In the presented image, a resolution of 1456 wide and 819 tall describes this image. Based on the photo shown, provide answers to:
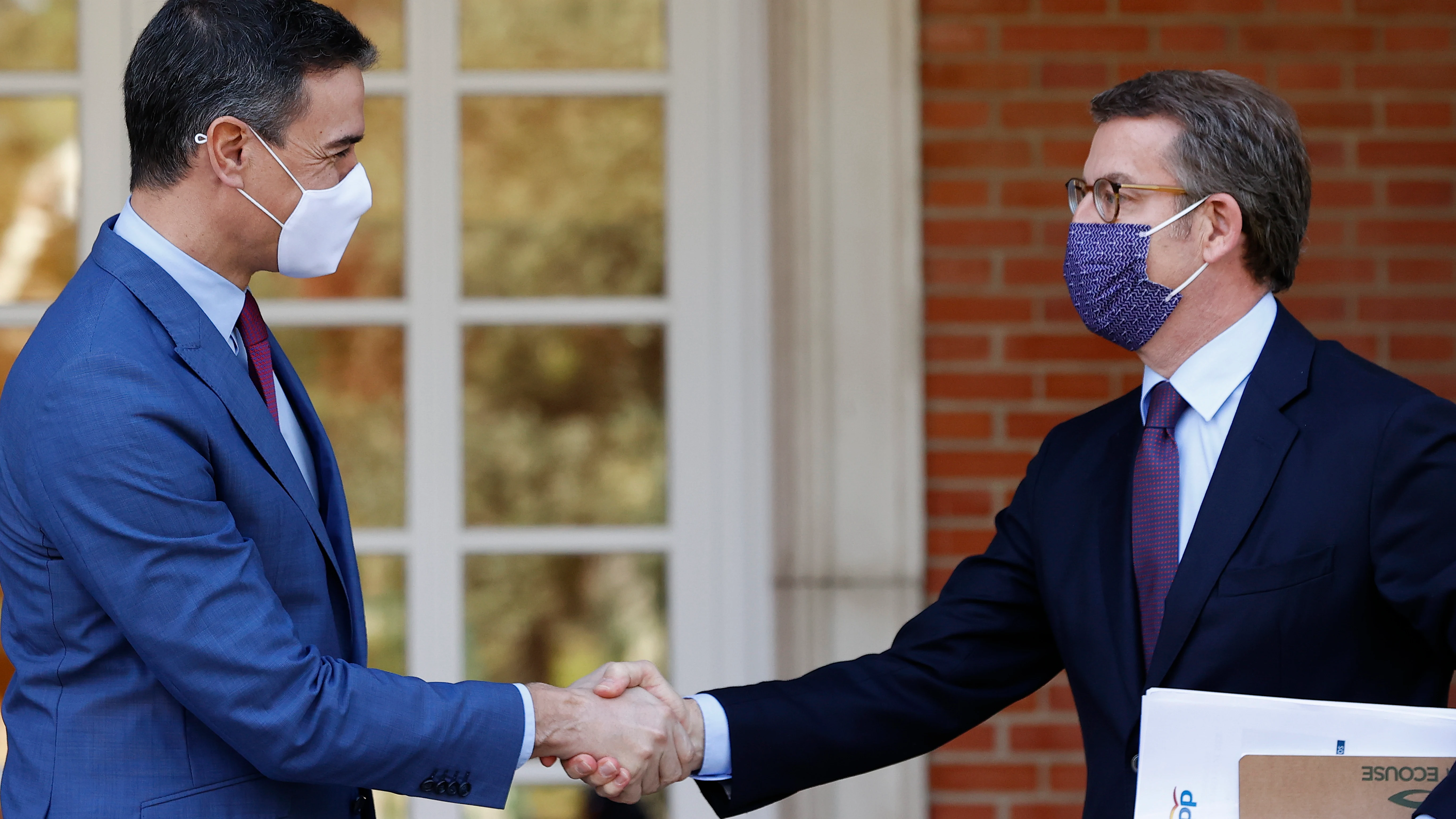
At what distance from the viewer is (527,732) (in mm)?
1901

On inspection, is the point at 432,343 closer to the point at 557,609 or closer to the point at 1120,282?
the point at 557,609

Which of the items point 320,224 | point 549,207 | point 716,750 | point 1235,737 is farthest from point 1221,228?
point 549,207

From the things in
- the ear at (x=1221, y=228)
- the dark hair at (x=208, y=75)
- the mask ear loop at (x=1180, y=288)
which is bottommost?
the mask ear loop at (x=1180, y=288)

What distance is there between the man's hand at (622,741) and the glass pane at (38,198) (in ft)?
6.43

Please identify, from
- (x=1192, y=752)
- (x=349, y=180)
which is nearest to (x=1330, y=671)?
(x=1192, y=752)

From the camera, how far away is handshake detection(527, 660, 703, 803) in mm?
2180

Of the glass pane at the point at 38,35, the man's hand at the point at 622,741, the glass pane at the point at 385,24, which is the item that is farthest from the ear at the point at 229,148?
the glass pane at the point at 38,35

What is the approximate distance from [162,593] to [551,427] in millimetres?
1850

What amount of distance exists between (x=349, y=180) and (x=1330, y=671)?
148 cm

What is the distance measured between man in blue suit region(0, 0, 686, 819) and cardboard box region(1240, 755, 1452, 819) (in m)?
0.99

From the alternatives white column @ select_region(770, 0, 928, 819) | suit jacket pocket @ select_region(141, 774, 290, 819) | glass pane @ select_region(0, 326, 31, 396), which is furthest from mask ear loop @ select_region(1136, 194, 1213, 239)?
glass pane @ select_region(0, 326, 31, 396)

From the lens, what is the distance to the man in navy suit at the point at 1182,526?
5.74 feet

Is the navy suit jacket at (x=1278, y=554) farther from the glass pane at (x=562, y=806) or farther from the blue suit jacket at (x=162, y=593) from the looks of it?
the glass pane at (x=562, y=806)

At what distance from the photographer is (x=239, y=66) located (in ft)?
5.82
